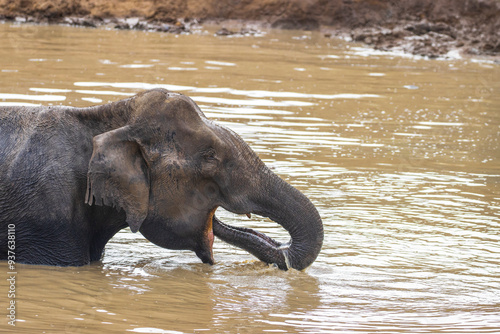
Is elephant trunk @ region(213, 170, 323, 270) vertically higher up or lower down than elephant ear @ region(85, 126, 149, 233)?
lower down

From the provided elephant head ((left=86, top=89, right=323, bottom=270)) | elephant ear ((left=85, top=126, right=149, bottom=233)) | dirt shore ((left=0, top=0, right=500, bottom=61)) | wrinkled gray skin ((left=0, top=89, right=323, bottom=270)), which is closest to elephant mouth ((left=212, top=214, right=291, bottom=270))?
wrinkled gray skin ((left=0, top=89, right=323, bottom=270))

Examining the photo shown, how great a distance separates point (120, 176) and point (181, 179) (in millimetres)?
379

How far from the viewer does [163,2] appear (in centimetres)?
2891

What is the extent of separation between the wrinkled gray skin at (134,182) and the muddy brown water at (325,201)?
24cm

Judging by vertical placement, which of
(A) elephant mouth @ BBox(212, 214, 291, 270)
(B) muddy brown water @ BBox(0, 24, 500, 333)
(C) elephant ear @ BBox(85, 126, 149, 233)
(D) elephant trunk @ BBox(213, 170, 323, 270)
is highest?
(C) elephant ear @ BBox(85, 126, 149, 233)

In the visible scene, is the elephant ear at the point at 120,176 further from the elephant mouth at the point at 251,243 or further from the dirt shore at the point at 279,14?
the dirt shore at the point at 279,14

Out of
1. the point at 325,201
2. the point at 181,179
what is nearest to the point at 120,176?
the point at 181,179

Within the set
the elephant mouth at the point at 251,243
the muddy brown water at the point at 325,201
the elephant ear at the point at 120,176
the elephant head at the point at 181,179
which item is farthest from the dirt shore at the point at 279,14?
the elephant ear at the point at 120,176

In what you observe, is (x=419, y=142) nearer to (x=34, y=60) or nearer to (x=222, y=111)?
(x=222, y=111)

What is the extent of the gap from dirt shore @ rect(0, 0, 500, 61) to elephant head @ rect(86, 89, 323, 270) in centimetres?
1994

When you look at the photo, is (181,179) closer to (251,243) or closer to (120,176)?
(120,176)

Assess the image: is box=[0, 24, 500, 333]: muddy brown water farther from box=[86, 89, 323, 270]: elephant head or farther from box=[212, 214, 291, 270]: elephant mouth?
box=[86, 89, 323, 270]: elephant head

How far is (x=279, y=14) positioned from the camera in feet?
95.5

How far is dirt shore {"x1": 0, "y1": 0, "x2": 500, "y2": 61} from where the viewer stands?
26609mm
